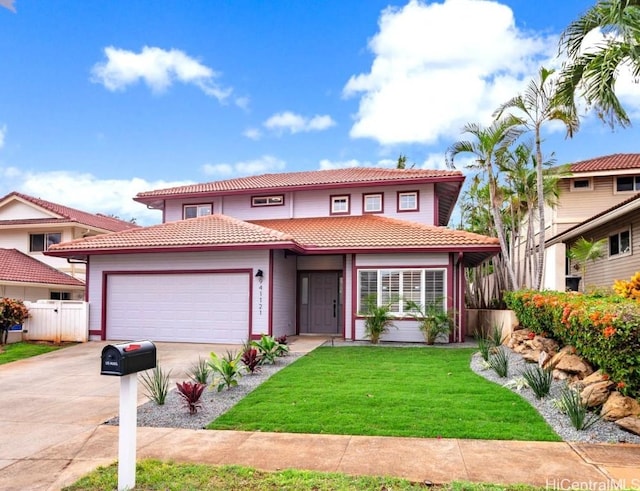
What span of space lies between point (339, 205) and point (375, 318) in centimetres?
582

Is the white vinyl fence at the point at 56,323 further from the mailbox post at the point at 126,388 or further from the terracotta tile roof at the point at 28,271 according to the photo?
the mailbox post at the point at 126,388

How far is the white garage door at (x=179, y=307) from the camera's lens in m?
14.2

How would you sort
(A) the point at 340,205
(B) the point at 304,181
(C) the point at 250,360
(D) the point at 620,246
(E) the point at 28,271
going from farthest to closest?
1. (E) the point at 28,271
2. (B) the point at 304,181
3. (A) the point at 340,205
4. (D) the point at 620,246
5. (C) the point at 250,360

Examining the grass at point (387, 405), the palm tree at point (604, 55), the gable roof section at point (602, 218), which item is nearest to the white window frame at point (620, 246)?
the gable roof section at point (602, 218)

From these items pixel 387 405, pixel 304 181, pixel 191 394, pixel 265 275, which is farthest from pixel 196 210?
pixel 387 405

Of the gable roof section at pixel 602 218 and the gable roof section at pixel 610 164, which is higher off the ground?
the gable roof section at pixel 610 164

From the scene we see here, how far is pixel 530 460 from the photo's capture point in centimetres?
475

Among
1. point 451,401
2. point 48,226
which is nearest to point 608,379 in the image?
point 451,401

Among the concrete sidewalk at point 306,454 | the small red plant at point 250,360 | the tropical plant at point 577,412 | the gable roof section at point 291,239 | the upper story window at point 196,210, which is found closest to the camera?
the concrete sidewalk at point 306,454

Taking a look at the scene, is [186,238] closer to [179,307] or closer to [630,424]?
[179,307]

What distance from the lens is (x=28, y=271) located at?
2039 centimetres

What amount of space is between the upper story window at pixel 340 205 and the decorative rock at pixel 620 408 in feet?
42.7

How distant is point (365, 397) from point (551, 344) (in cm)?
406

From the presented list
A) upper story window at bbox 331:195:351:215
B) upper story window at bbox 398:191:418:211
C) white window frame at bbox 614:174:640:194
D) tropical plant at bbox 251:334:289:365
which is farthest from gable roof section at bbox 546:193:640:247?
tropical plant at bbox 251:334:289:365
